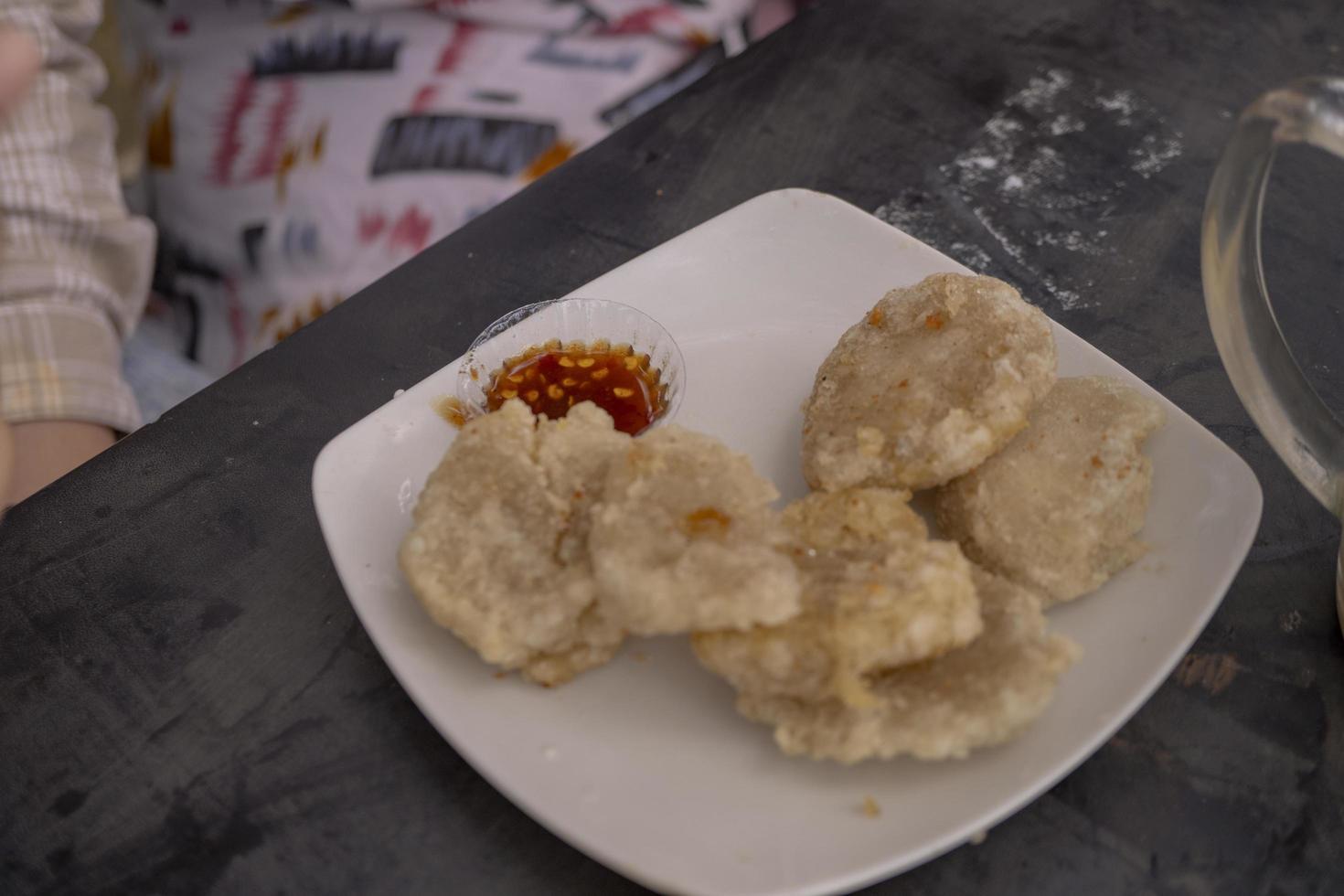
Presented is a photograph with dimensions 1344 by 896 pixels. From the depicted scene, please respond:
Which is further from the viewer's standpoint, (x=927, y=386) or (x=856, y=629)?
(x=927, y=386)

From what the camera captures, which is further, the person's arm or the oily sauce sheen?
the person's arm

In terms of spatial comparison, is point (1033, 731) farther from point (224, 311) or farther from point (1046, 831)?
point (224, 311)

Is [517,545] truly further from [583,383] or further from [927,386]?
[927,386]

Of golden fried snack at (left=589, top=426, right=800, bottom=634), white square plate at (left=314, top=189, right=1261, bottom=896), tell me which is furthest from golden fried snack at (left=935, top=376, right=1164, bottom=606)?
golden fried snack at (left=589, top=426, right=800, bottom=634)

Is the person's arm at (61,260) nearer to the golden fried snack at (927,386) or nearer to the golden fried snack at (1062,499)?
the golden fried snack at (927,386)

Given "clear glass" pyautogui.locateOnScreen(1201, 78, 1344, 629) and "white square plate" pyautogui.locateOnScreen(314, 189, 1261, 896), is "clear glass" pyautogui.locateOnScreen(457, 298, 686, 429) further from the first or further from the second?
"clear glass" pyautogui.locateOnScreen(1201, 78, 1344, 629)

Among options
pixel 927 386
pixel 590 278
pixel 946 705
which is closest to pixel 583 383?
pixel 590 278

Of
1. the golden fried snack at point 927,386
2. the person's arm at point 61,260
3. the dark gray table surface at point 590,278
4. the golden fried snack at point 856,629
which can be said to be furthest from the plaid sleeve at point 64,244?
the golden fried snack at point 856,629
